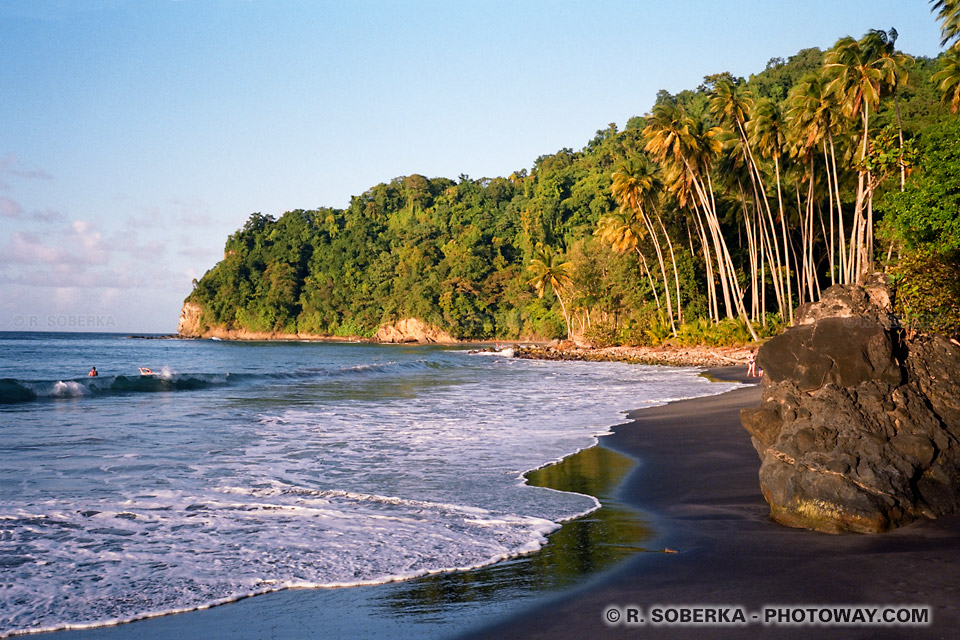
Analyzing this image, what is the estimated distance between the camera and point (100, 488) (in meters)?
7.81

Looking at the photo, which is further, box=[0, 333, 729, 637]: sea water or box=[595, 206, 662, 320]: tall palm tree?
box=[595, 206, 662, 320]: tall palm tree

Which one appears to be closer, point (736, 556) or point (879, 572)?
point (879, 572)

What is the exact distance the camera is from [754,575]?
15.4 ft

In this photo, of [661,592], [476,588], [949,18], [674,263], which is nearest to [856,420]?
[661,592]

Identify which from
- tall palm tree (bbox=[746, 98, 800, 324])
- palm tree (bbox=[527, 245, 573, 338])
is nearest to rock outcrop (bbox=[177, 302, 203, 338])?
palm tree (bbox=[527, 245, 573, 338])

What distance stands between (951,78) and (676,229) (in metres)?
28.0

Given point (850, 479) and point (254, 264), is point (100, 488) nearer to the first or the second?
point (850, 479)

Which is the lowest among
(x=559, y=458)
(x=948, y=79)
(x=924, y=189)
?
(x=559, y=458)

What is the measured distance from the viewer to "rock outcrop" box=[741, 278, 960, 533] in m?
5.55

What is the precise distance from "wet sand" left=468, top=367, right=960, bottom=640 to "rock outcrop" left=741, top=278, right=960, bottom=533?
0.68 feet

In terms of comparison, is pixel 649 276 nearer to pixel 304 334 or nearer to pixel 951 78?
pixel 951 78

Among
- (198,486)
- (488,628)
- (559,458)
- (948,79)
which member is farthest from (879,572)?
(948,79)

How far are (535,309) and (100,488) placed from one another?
86034 millimetres

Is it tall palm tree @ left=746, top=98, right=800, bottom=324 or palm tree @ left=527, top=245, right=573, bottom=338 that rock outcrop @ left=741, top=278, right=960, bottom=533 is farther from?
palm tree @ left=527, top=245, right=573, bottom=338
